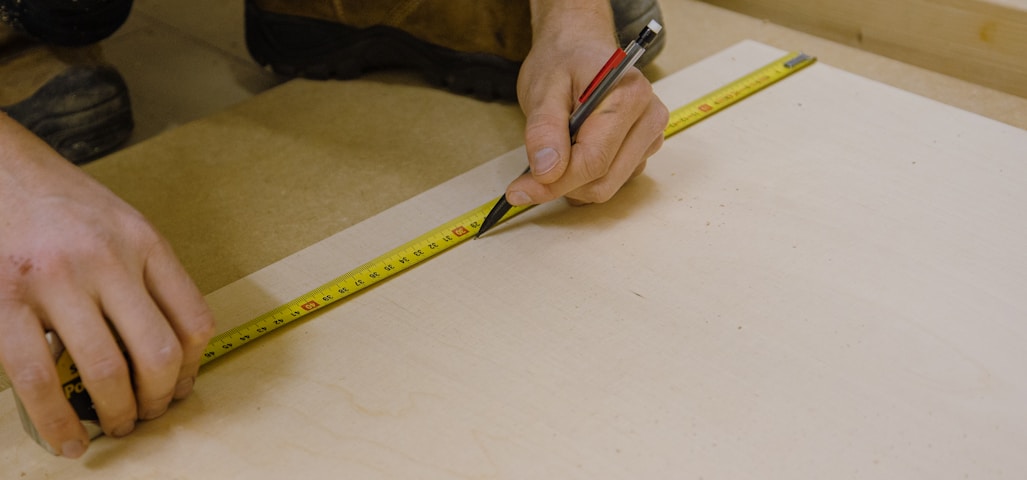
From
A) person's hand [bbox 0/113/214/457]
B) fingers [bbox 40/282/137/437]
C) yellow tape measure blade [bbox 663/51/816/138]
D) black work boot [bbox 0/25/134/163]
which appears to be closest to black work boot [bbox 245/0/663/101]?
yellow tape measure blade [bbox 663/51/816/138]

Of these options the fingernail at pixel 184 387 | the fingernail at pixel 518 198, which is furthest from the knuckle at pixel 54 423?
the fingernail at pixel 518 198

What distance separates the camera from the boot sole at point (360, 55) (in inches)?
76.8

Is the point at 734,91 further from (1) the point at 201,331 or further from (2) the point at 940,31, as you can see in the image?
(1) the point at 201,331

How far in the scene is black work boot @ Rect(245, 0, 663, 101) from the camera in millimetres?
1900

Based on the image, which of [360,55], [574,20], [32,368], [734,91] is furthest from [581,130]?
[360,55]

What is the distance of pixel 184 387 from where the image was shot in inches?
42.6

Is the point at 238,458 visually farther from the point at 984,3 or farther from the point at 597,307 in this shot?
the point at 984,3

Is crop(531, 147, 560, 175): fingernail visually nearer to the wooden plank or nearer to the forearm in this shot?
the forearm

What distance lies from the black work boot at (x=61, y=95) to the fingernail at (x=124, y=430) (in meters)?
1.02

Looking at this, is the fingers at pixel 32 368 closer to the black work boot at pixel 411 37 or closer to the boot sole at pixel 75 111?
the boot sole at pixel 75 111

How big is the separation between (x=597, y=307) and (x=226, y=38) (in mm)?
1687

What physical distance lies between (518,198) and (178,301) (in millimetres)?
509

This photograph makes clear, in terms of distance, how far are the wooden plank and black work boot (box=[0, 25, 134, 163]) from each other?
158 centimetres

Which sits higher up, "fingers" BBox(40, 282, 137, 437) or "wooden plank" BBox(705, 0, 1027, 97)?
"fingers" BBox(40, 282, 137, 437)
